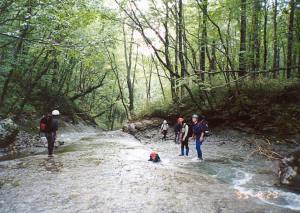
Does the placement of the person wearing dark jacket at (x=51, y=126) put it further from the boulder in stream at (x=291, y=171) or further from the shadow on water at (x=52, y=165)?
the boulder in stream at (x=291, y=171)

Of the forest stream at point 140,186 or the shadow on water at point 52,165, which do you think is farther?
the shadow on water at point 52,165

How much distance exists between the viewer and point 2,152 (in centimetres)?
1664

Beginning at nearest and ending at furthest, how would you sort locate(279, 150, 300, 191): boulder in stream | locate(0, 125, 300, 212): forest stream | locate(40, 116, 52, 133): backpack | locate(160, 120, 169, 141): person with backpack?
locate(0, 125, 300, 212): forest stream < locate(279, 150, 300, 191): boulder in stream < locate(40, 116, 52, 133): backpack < locate(160, 120, 169, 141): person with backpack

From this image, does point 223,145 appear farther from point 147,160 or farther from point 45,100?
point 45,100

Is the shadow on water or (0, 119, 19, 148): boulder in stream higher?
(0, 119, 19, 148): boulder in stream

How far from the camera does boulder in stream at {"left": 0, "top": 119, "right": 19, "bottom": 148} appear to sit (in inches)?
682

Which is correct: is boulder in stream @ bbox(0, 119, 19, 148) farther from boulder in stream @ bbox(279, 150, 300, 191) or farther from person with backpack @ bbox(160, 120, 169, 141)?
boulder in stream @ bbox(279, 150, 300, 191)

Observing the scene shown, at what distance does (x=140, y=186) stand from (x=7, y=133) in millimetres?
11223

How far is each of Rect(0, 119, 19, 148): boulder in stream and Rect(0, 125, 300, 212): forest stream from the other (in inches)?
173

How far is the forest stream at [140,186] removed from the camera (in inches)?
301

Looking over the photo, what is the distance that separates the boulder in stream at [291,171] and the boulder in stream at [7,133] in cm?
1415

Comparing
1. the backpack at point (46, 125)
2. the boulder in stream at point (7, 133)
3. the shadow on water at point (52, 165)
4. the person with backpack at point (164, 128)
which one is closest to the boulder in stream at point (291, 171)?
the shadow on water at point (52, 165)

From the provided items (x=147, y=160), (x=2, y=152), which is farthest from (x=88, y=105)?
(x=147, y=160)

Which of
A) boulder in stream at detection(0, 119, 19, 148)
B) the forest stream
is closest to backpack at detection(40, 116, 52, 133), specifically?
the forest stream
